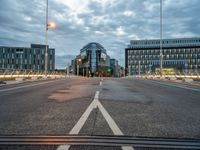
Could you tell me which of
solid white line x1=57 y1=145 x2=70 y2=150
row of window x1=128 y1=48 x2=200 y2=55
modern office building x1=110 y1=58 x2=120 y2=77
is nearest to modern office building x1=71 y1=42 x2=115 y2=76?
modern office building x1=110 y1=58 x2=120 y2=77

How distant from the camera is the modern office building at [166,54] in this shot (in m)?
154

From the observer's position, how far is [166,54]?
521ft

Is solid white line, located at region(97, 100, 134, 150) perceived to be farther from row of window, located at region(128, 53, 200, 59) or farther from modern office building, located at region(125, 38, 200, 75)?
row of window, located at region(128, 53, 200, 59)

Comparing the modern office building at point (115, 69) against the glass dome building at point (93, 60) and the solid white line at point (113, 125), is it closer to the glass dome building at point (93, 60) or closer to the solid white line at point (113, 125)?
the glass dome building at point (93, 60)

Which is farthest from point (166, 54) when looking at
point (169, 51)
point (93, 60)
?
point (93, 60)

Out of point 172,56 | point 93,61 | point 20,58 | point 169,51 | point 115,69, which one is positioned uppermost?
point 169,51

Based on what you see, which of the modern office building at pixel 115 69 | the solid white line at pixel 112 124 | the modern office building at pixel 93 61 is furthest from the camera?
the modern office building at pixel 115 69

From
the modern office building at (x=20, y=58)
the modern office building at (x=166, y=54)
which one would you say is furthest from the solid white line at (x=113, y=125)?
the modern office building at (x=166, y=54)

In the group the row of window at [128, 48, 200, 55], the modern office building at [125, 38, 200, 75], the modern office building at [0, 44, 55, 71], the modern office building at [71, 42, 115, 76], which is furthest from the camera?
the modern office building at [125, 38, 200, 75]

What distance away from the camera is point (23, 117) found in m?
5.47

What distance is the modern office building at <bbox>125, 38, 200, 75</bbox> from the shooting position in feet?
505

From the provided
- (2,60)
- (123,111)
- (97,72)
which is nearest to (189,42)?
(97,72)

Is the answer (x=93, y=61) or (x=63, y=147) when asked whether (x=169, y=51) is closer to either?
(x=93, y=61)

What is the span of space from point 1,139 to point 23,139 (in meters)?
0.38
